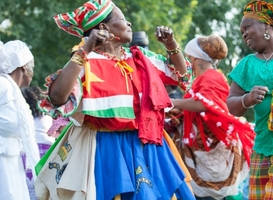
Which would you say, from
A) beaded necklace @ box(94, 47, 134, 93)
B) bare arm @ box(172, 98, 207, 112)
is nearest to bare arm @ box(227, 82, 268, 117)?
beaded necklace @ box(94, 47, 134, 93)

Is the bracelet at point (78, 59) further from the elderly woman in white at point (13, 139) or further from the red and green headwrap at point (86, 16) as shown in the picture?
the elderly woman in white at point (13, 139)

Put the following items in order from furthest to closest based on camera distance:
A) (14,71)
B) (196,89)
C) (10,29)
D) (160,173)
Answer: (10,29)
(196,89)
(14,71)
(160,173)

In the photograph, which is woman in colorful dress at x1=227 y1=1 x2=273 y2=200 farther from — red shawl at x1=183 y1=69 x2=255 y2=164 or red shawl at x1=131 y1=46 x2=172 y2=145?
red shawl at x1=183 y1=69 x2=255 y2=164

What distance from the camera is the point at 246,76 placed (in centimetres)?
558

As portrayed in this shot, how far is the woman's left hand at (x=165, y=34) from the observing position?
5.11m

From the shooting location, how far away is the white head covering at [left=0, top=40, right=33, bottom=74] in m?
6.90

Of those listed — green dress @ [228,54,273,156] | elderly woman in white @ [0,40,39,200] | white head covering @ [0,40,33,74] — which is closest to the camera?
green dress @ [228,54,273,156]

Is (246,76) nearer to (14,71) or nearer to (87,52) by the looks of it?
(87,52)

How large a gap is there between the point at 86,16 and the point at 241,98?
1.38 metres

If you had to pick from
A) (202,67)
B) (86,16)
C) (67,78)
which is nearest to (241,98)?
(86,16)

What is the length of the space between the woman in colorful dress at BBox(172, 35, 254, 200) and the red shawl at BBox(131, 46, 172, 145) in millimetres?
2368

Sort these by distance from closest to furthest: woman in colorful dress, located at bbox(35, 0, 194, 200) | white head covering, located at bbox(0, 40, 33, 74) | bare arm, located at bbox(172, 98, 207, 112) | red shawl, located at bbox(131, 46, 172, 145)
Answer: woman in colorful dress, located at bbox(35, 0, 194, 200), red shawl, located at bbox(131, 46, 172, 145), white head covering, located at bbox(0, 40, 33, 74), bare arm, located at bbox(172, 98, 207, 112)

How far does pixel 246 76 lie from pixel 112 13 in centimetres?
127

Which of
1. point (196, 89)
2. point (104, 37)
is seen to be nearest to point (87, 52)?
point (104, 37)
